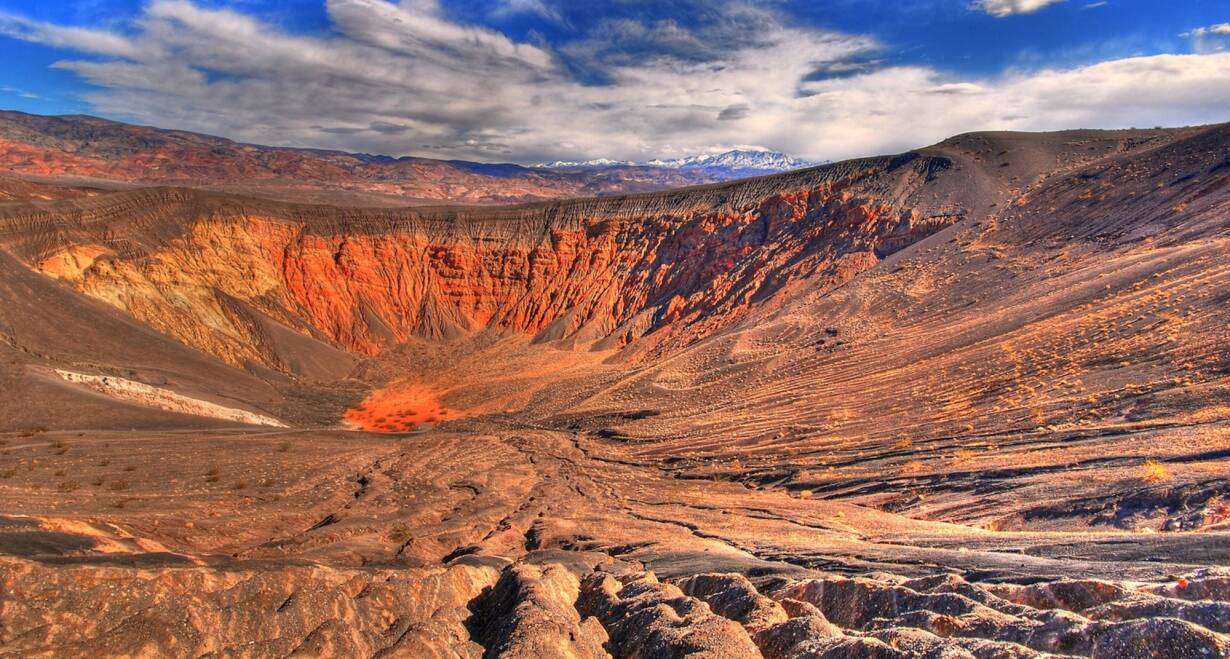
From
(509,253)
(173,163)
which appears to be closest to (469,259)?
(509,253)

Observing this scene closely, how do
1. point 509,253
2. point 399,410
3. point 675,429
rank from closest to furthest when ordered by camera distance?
point 675,429
point 399,410
point 509,253

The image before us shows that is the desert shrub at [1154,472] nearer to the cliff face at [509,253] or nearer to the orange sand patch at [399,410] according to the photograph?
the cliff face at [509,253]

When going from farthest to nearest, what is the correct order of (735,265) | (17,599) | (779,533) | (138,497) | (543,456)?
(735,265), (543,456), (138,497), (779,533), (17,599)

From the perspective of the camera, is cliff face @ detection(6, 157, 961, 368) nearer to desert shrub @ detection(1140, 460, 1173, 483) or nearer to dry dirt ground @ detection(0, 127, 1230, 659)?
dry dirt ground @ detection(0, 127, 1230, 659)

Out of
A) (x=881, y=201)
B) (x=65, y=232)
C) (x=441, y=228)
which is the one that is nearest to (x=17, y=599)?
(x=65, y=232)

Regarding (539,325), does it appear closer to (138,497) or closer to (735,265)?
(735,265)

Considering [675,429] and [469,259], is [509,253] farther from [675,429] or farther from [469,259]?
[675,429]

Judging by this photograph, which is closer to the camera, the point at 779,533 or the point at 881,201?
the point at 779,533
